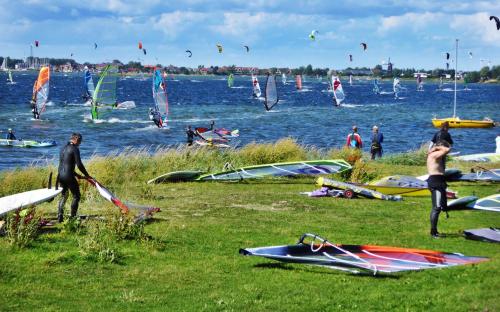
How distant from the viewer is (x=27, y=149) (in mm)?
35344

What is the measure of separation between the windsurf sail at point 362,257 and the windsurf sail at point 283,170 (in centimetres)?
881

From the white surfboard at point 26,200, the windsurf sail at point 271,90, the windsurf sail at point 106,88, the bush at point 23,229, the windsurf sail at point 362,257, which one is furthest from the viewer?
the windsurf sail at point 271,90

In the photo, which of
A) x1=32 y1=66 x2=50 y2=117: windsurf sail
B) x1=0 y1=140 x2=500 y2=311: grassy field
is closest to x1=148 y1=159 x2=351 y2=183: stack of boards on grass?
x1=0 y1=140 x2=500 y2=311: grassy field

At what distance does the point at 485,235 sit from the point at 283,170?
336 inches

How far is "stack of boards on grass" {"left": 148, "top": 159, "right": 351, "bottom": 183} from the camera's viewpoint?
19.1m

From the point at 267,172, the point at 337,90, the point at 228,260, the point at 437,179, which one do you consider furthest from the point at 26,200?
the point at 337,90

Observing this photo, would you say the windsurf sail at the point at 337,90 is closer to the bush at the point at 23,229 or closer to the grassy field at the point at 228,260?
the grassy field at the point at 228,260

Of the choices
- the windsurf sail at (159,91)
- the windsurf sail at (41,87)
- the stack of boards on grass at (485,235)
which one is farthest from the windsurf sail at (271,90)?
the stack of boards on grass at (485,235)

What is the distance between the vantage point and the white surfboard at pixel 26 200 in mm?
12000

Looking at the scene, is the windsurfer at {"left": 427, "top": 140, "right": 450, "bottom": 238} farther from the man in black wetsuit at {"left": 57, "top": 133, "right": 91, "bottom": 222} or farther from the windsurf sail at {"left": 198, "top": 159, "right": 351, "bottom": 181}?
the windsurf sail at {"left": 198, "top": 159, "right": 351, "bottom": 181}

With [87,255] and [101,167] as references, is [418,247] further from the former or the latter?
[101,167]

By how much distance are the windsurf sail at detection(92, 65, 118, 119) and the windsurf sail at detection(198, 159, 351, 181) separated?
19.3 metres

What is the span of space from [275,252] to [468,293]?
2804 mm

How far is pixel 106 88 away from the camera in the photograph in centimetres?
3991
